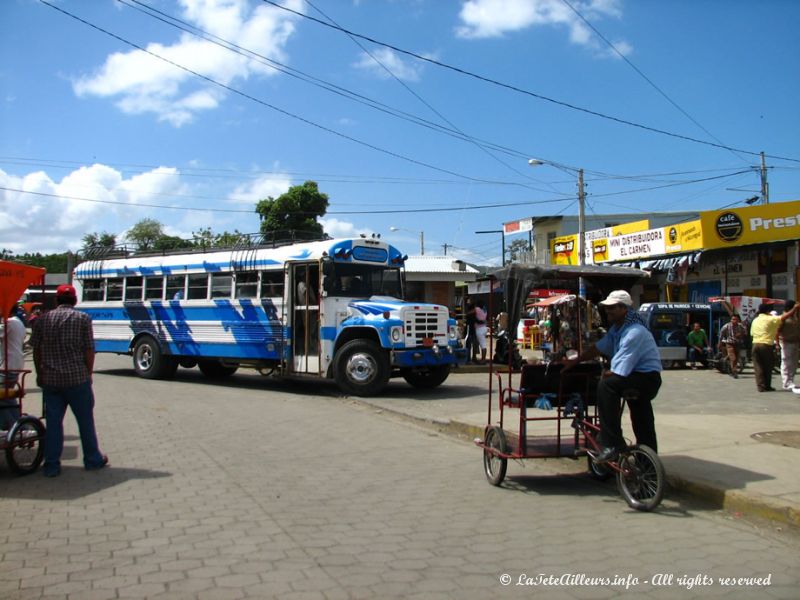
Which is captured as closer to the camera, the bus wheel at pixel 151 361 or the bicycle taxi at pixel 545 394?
the bicycle taxi at pixel 545 394

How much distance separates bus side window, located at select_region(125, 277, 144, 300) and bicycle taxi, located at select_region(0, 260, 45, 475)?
940 cm

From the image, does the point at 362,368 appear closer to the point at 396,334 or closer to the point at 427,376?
the point at 396,334

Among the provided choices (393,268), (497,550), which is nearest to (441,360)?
(393,268)

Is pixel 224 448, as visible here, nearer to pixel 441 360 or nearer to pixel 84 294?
pixel 441 360

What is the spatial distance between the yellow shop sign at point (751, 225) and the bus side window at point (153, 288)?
15259mm

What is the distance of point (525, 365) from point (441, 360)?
6667 millimetres

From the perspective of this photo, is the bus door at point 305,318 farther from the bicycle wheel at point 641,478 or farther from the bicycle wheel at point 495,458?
the bicycle wheel at point 641,478

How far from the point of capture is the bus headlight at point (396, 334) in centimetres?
1255

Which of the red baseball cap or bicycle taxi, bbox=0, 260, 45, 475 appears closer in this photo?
bicycle taxi, bbox=0, 260, 45, 475

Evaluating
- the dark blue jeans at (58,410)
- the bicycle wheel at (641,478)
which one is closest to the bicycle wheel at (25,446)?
the dark blue jeans at (58,410)

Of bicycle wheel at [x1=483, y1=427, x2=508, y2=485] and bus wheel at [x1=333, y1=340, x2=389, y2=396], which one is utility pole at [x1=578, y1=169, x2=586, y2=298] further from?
bicycle wheel at [x1=483, y1=427, x2=508, y2=485]

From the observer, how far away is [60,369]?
648 centimetres

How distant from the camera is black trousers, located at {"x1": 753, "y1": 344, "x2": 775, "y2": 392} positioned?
13.0 meters

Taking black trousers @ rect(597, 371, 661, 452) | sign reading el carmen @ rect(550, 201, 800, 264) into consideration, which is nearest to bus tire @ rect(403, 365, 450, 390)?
black trousers @ rect(597, 371, 661, 452)
